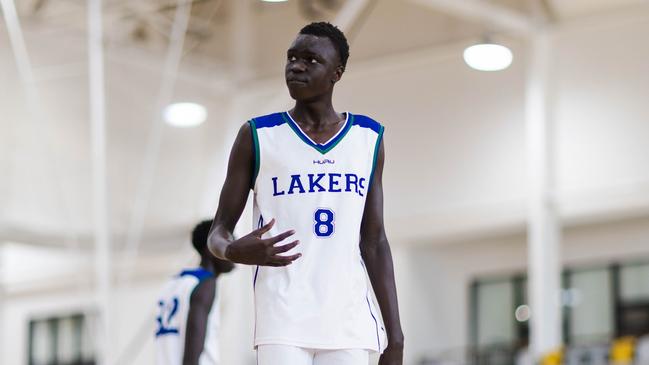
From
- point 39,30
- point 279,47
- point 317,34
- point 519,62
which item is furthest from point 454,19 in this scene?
point 317,34

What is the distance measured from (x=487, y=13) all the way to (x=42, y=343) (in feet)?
57.2

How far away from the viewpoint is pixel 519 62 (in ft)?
91.1

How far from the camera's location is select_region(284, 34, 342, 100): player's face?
5.23m

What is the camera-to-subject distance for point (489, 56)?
20344 millimetres

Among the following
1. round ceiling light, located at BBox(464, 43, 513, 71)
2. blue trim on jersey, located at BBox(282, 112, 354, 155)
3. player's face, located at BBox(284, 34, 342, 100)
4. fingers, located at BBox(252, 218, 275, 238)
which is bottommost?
fingers, located at BBox(252, 218, 275, 238)

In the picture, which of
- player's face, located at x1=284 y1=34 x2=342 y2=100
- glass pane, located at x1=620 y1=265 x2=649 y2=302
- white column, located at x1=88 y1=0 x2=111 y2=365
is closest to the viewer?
player's face, located at x1=284 y1=34 x2=342 y2=100

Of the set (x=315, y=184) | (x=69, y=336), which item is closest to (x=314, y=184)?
(x=315, y=184)

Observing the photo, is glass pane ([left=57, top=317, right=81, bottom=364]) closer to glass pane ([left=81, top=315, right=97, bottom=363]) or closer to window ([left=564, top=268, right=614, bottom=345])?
glass pane ([left=81, top=315, right=97, bottom=363])

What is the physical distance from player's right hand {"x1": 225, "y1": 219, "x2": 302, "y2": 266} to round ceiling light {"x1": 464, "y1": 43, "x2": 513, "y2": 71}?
1561 cm

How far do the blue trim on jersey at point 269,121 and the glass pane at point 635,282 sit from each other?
1009 inches

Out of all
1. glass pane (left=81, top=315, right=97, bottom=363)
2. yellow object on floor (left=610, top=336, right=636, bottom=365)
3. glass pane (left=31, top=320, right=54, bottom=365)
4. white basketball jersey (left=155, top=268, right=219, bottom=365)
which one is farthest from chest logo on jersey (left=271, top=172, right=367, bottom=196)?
glass pane (left=31, top=320, right=54, bottom=365)

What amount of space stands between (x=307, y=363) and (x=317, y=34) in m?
1.28

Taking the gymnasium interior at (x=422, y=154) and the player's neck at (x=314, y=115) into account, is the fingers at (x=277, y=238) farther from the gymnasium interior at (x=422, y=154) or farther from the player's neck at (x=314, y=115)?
the gymnasium interior at (x=422, y=154)

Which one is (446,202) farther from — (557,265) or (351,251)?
(351,251)
